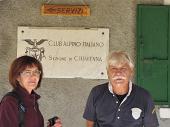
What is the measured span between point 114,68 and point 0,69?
259cm

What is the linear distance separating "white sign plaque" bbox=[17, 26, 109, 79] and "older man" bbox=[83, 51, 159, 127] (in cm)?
200

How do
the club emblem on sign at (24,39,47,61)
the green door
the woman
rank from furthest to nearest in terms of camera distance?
the club emblem on sign at (24,39,47,61) < the green door < the woman

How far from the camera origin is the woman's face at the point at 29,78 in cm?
320

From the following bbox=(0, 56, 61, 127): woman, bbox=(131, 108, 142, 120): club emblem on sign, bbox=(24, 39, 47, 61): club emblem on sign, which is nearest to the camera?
bbox=(0, 56, 61, 127): woman

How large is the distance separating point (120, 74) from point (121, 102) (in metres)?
0.26

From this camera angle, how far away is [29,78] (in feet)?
10.6

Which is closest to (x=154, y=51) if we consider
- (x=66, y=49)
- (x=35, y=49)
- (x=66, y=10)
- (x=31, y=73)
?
(x=66, y=49)

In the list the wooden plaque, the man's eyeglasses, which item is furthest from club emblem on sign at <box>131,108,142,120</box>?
the wooden plaque

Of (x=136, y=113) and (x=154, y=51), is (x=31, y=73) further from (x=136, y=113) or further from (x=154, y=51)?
(x=154, y=51)

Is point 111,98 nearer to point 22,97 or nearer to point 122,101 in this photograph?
point 122,101

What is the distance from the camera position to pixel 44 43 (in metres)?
5.68

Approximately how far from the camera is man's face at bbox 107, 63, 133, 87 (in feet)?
11.6

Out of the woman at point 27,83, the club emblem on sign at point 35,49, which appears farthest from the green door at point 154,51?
the woman at point 27,83

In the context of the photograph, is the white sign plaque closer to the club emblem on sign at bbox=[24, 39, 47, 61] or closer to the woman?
the club emblem on sign at bbox=[24, 39, 47, 61]
